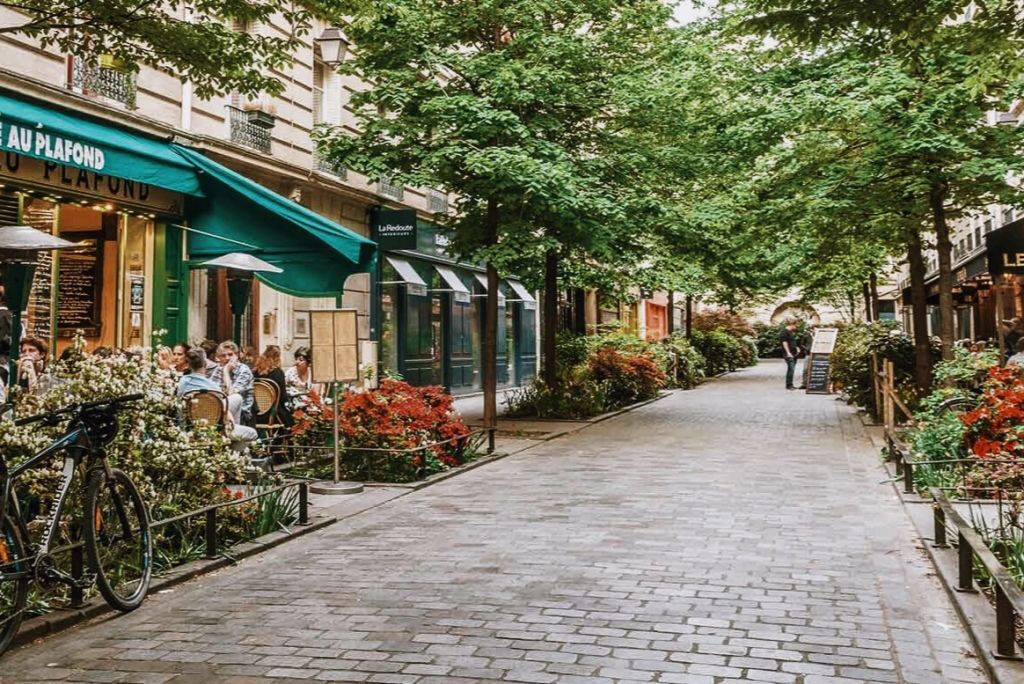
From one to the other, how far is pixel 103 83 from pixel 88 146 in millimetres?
1928

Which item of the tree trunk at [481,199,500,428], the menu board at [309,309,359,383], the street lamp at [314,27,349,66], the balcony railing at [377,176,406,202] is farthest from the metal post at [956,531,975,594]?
the balcony railing at [377,176,406,202]

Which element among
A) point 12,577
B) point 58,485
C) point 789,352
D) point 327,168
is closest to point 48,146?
point 58,485

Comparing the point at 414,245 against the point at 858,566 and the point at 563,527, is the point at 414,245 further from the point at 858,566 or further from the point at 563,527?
the point at 858,566

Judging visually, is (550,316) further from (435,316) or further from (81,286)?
(81,286)

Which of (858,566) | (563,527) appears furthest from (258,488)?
(858,566)

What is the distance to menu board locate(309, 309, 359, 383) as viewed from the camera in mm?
10500

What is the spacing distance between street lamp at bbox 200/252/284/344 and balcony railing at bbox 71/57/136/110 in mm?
2566

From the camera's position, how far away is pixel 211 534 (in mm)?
6926

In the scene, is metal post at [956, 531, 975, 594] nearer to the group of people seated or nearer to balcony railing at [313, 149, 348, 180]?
the group of people seated

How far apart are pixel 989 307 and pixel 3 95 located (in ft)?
77.8

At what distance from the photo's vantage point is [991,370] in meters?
8.75

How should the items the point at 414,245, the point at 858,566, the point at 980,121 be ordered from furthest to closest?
the point at 414,245
the point at 980,121
the point at 858,566

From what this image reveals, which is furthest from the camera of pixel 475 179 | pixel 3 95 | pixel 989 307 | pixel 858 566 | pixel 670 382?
pixel 670 382

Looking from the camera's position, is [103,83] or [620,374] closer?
[103,83]
